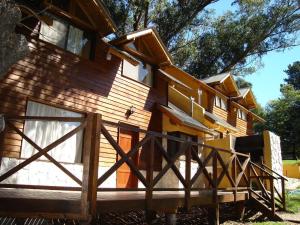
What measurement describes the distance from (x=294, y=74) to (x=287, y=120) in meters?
21.3

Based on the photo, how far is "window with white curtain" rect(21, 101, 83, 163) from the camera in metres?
9.39

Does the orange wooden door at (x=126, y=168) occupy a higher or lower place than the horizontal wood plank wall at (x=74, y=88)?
lower

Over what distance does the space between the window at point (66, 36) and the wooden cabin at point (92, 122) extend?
3 centimetres

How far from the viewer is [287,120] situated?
44844mm

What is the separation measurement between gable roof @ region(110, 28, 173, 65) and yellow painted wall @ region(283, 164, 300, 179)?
936 inches

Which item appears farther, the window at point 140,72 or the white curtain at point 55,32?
the window at point 140,72

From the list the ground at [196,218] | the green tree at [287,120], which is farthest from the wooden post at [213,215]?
the green tree at [287,120]

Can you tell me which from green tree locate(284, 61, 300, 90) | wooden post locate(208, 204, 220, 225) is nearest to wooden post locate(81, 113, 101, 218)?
wooden post locate(208, 204, 220, 225)

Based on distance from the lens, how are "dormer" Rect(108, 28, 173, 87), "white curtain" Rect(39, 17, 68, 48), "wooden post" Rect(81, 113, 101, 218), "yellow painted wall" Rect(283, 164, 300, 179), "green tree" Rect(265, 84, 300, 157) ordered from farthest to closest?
"green tree" Rect(265, 84, 300, 157) → "yellow painted wall" Rect(283, 164, 300, 179) → "dormer" Rect(108, 28, 173, 87) → "white curtain" Rect(39, 17, 68, 48) → "wooden post" Rect(81, 113, 101, 218)

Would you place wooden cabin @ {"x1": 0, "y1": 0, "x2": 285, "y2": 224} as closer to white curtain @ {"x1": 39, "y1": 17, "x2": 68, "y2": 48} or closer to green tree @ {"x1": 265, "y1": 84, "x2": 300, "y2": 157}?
white curtain @ {"x1": 39, "y1": 17, "x2": 68, "y2": 48}

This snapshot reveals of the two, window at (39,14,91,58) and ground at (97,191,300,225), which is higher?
window at (39,14,91,58)

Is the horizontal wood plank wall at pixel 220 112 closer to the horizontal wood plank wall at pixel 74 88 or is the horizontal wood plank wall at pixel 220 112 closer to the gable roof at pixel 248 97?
the gable roof at pixel 248 97

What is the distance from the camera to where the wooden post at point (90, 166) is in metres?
4.64

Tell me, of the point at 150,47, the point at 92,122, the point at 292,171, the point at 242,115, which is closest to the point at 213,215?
the point at 92,122
